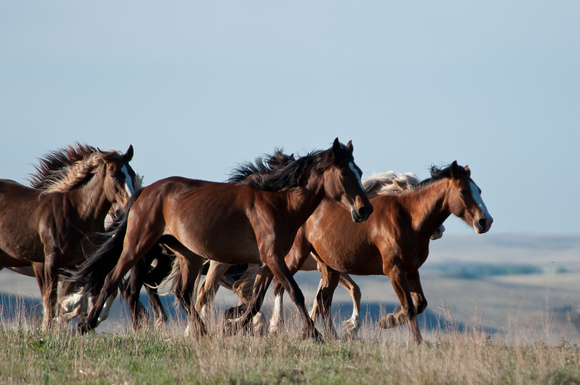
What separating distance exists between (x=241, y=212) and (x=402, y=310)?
7.45 ft

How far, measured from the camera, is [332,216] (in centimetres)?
1112

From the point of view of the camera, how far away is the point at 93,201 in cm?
1121

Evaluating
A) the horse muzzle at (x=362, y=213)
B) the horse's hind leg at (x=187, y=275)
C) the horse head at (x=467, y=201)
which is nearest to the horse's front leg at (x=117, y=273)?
the horse's hind leg at (x=187, y=275)

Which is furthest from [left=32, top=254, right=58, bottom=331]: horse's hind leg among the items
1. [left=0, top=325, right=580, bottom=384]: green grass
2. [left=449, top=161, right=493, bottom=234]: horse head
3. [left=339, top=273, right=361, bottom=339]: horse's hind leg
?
[left=449, top=161, right=493, bottom=234]: horse head

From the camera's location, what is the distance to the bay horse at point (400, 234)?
998 cm

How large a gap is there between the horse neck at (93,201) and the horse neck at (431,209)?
13.4ft

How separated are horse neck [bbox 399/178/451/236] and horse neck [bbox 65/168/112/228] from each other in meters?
4.07

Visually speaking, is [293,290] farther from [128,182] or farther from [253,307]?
[128,182]

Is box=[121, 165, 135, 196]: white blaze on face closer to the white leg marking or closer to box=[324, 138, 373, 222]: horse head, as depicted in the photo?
the white leg marking

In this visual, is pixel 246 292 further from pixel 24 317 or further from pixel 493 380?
pixel 493 380

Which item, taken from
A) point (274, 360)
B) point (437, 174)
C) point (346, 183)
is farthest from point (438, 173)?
point (274, 360)

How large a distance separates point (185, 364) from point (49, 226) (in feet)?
14.6

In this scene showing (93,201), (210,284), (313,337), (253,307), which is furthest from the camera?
(210,284)

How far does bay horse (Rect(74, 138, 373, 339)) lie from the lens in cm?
922
